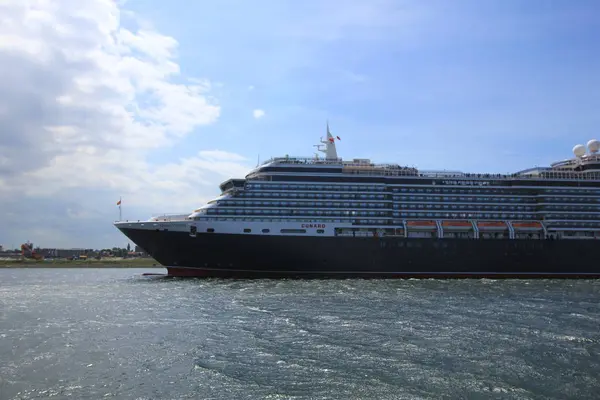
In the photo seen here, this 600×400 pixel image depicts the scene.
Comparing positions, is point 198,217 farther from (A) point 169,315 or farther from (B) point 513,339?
(B) point 513,339

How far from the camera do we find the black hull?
53.0m

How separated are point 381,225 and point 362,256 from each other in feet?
17.2

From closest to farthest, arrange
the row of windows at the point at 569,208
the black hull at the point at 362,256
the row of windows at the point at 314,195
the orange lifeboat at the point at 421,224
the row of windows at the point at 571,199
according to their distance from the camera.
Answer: the black hull at the point at 362,256 < the row of windows at the point at 314,195 < the orange lifeboat at the point at 421,224 < the row of windows at the point at 569,208 < the row of windows at the point at 571,199

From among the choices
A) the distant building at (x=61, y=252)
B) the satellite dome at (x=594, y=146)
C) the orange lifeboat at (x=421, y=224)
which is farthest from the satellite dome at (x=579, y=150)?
the distant building at (x=61, y=252)

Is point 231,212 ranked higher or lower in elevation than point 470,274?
higher

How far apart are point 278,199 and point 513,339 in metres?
38.5

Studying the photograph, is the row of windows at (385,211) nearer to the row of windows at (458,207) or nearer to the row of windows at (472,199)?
the row of windows at (458,207)

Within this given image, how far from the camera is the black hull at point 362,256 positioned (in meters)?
53.0

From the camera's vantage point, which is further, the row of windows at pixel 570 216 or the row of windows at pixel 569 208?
the row of windows at pixel 569 208

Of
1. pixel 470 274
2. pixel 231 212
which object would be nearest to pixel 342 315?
pixel 231 212

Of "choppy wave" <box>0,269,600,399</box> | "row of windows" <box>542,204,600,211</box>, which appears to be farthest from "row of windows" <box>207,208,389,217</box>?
"row of windows" <box>542,204,600,211</box>

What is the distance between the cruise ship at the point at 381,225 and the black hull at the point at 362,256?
0.40 feet

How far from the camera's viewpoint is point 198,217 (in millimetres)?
54344

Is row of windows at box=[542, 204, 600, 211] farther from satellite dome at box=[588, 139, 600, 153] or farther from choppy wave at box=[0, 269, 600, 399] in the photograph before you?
choppy wave at box=[0, 269, 600, 399]
